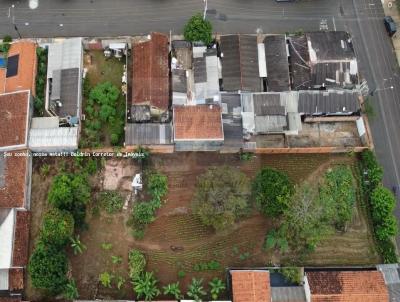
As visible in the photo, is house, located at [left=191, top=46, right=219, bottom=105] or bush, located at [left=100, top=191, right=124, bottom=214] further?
house, located at [left=191, top=46, right=219, bottom=105]

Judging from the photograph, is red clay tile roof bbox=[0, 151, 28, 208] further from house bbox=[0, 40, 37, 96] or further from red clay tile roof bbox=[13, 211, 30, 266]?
house bbox=[0, 40, 37, 96]

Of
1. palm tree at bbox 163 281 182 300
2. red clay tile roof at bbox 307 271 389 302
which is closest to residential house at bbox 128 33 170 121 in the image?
palm tree at bbox 163 281 182 300

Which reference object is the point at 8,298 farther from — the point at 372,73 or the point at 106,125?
the point at 372,73

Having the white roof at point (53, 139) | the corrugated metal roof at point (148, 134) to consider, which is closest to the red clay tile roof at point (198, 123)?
the corrugated metal roof at point (148, 134)

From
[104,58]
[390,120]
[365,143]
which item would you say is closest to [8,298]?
[104,58]

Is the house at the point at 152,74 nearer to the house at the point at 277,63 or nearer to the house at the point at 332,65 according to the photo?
the house at the point at 277,63

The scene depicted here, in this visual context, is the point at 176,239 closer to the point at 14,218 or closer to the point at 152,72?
the point at 14,218
